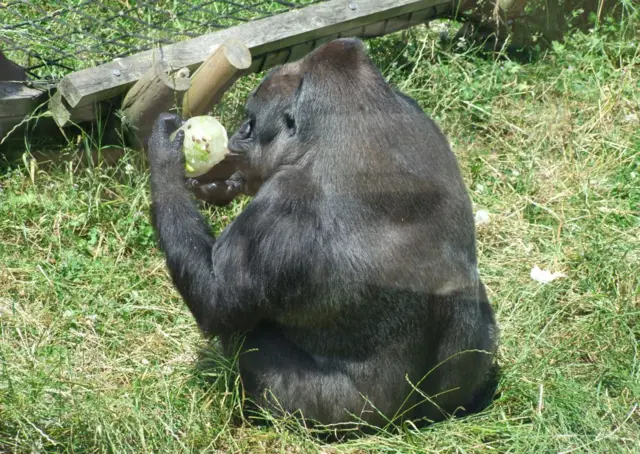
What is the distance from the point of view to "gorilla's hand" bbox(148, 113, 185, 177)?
3.80 meters

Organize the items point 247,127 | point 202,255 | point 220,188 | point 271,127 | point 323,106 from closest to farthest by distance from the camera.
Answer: point 323,106 < point 202,255 < point 271,127 < point 247,127 < point 220,188

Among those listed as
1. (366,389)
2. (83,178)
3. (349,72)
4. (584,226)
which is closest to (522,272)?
(584,226)

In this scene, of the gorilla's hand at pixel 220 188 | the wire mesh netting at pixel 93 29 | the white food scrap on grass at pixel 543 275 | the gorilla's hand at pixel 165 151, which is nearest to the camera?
the gorilla's hand at pixel 165 151

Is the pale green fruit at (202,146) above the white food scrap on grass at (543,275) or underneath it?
above

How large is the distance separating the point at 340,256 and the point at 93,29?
333cm

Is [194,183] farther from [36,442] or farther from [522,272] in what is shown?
[522,272]

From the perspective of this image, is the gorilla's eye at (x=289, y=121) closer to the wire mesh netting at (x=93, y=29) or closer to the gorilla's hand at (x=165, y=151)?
the gorilla's hand at (x=165, y=151)

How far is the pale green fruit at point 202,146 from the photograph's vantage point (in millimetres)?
3893

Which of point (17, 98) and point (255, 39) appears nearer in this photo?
point (17, 98)

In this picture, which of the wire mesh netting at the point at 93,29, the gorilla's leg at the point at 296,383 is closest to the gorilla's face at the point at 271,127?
the gorilla's leg at the point at 296,383

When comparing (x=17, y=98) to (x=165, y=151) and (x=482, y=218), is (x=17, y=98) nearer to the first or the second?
(x=165, y=151)

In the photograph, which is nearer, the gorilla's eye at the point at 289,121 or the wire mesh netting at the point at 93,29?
the gorilla's eye at the point at 289,121

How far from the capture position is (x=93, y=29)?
5.84m

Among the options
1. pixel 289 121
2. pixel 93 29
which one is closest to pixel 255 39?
pixel 93 29
